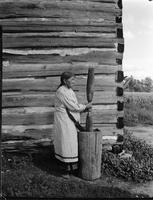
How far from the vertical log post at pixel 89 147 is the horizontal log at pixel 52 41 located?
141cm

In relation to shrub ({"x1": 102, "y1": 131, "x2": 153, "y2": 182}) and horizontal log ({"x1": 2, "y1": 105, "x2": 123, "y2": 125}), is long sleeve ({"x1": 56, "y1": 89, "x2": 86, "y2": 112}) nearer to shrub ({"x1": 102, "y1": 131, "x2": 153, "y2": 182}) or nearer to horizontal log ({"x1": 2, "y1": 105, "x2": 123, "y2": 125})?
horizontal log ({"x1": 2, "y1": 105, "x2": 123, "y2": 125})

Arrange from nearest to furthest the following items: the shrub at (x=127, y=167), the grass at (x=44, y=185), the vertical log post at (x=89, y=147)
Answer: the grass at (x=44, y=185), the vertical log post at (x=89, y=147), the shrub at (x=127, y=167)

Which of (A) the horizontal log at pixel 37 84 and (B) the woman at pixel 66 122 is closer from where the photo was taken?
(B) the woman at pixel 66 122

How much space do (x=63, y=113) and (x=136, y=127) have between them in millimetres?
9064

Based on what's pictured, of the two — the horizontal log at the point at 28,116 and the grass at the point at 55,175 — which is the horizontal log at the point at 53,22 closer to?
the horizontal log at the point at 28,116

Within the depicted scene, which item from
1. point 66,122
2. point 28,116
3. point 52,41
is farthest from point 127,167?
point 52,41

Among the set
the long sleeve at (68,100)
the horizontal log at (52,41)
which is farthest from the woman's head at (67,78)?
the horizontal log at (52,41)

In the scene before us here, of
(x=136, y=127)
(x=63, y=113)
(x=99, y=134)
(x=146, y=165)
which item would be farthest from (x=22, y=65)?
(x=136, y=127)

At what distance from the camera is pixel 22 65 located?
27.7ft

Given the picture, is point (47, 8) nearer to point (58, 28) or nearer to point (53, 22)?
point (53, 22)

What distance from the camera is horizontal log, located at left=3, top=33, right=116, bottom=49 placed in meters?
8.38

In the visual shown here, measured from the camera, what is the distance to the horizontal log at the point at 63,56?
839cm

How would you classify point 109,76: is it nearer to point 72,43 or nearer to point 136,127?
point 72,43

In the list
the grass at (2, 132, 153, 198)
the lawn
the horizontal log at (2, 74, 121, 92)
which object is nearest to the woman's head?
the horizontal log at (2, 74, 121, 92)
